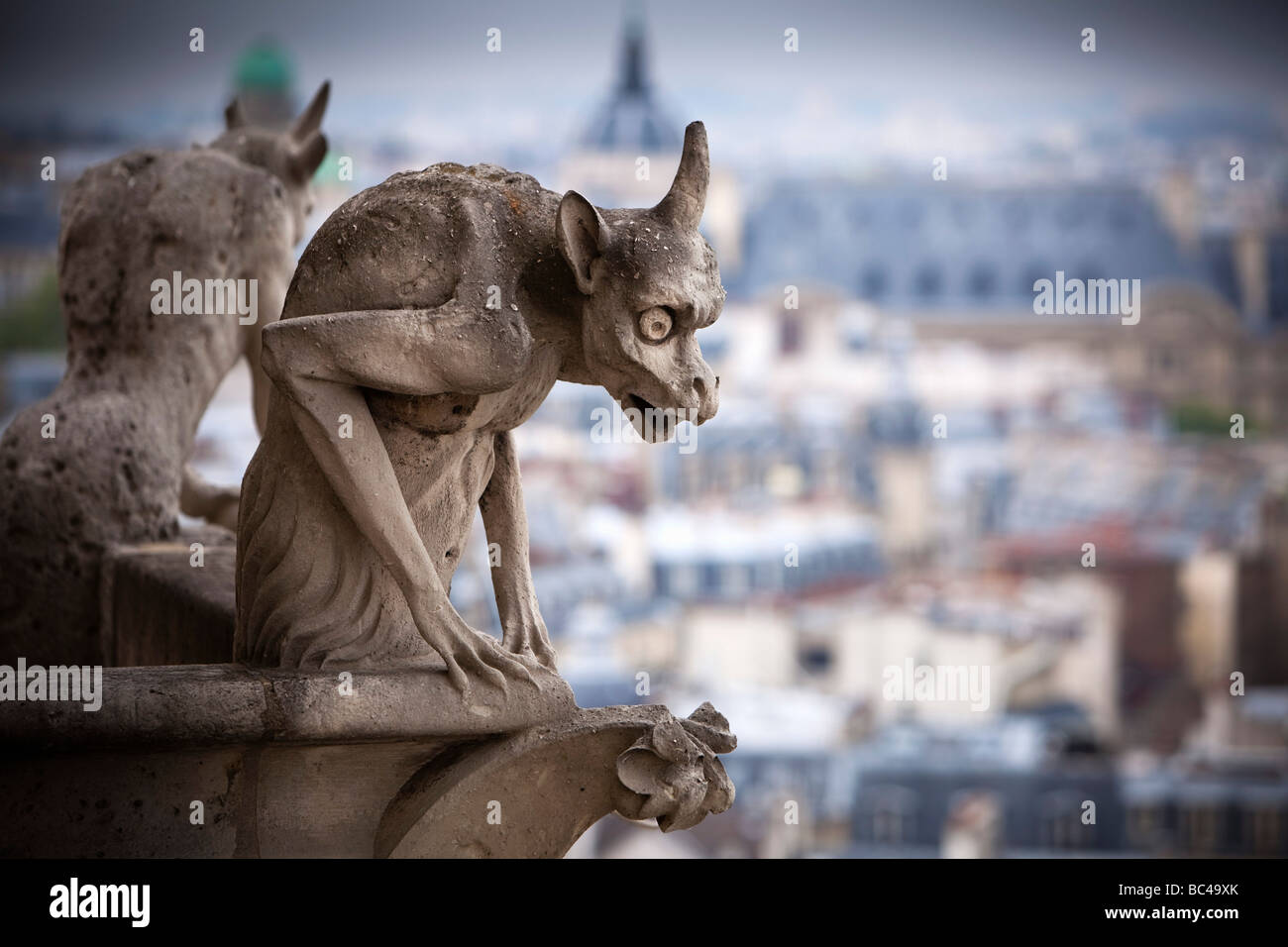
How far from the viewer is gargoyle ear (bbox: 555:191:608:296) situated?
287 centimetres

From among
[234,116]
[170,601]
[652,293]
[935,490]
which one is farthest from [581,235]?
[935,490]

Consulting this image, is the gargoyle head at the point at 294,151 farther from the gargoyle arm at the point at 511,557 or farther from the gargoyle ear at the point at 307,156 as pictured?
the gargoyle arm at the point at 511,557

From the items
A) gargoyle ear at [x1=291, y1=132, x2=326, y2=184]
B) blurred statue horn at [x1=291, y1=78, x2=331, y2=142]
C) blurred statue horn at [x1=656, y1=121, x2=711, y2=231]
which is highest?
blurred statue horn at [x1=291, y1=78, x2=331, y2=142]

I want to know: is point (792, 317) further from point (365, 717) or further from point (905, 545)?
point (365, 717)

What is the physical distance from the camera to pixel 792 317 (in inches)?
2258

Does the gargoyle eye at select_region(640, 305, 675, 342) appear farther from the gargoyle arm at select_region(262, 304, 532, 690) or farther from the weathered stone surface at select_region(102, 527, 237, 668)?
the weathered stone surface at select_region(102, 527, 237, 668)

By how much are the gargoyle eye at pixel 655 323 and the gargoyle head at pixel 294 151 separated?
169 centimetres

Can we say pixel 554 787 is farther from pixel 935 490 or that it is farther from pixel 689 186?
pixel 935 490

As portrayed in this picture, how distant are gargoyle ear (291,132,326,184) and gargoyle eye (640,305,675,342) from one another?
1.69 metres

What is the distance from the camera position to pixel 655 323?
2.91m

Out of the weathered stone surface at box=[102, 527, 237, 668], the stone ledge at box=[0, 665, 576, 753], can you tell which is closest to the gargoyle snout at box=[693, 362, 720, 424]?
the stone ledge at box=[0, 665, 576, 753]

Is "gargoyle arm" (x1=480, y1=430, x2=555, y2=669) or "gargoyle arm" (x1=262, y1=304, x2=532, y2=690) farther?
"gargoyle arm" (x1=480, y1=430, x2=555, y2=669)

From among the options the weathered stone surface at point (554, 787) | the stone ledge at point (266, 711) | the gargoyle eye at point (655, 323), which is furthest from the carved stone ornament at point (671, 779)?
the gargoyle eye at point (655, 323)

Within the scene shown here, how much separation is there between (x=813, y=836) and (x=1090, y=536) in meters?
14.3
